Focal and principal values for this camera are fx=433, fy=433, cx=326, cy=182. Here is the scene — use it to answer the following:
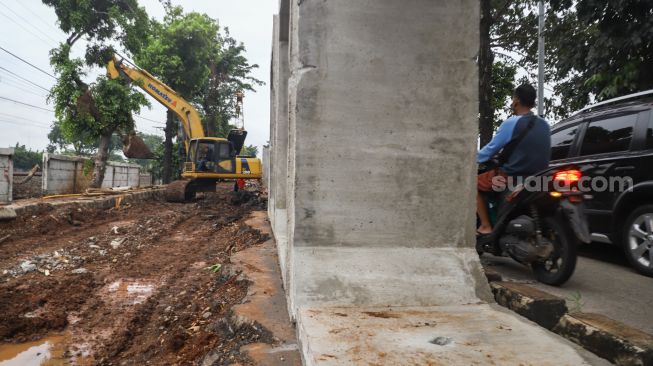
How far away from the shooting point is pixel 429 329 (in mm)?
2326

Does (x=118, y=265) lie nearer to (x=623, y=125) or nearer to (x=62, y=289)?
(x=62, y=289)

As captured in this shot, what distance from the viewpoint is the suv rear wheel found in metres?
4.14

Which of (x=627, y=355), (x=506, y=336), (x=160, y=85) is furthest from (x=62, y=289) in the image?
(x=160, y=85)

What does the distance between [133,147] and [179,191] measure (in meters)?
4.76

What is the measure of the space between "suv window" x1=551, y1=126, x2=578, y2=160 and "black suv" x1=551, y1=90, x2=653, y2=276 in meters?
0.14

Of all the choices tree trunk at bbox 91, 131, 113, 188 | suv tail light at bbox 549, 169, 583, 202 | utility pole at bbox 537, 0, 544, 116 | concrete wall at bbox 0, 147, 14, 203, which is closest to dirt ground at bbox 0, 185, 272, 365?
concrete wall at bbox 0, 147, 14, 203

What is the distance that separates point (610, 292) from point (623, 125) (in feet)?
6.74

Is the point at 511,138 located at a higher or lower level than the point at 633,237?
higher

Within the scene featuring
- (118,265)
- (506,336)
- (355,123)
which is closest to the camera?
(506,336)

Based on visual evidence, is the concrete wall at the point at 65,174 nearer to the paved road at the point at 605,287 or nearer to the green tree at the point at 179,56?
the green tree at the point at 179,56

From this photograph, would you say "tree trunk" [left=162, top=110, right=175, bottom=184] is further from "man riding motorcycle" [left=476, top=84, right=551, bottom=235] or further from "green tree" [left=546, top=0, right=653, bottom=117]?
"man riding motorcycle" [left=476, top=84, right=551, bottom=235]

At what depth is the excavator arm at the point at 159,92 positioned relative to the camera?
1630 cm

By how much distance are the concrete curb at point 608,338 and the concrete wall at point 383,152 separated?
0.59 m

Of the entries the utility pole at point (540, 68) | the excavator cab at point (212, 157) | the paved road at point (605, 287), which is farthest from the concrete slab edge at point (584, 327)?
the excavator cab at point (212, 157)
